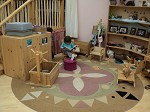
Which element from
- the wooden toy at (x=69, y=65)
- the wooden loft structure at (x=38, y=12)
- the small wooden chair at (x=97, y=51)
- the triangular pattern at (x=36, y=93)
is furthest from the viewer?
the small wooden chair at (x=97, y=51)

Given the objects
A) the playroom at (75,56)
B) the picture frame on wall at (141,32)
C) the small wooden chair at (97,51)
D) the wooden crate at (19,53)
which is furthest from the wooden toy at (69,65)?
the picture frame on wall at (141,32)

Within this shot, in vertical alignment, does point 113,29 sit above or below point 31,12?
below

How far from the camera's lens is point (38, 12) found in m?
4.41

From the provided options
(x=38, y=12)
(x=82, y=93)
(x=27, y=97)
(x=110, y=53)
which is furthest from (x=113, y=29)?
(x=27, y=97)

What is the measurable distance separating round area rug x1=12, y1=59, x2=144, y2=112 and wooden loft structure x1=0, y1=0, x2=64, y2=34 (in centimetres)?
161

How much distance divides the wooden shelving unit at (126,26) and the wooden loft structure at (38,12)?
1.36 meters

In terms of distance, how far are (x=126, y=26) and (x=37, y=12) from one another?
2.32 m

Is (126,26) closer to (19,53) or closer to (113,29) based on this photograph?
(113,29)

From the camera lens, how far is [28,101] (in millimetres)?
2660

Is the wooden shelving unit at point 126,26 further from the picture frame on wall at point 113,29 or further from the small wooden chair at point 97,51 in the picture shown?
the small wooden chair at point 97,51

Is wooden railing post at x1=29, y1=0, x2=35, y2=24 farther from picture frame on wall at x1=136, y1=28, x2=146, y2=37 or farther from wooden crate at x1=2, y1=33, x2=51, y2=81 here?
picture frame on wall at x1=136, y1=28, x2=146, y2=37

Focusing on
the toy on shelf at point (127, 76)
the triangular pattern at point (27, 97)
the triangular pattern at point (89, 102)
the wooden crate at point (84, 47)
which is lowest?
the triangular pattern at point (89, 102)

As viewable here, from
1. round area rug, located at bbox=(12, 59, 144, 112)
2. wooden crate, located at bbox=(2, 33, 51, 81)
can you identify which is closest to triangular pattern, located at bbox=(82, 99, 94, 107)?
round area rug, located at bbox=(12, 59, 144, 112)

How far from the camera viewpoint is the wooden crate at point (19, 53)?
3113mm
